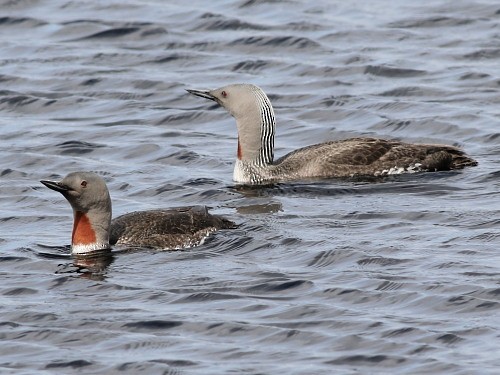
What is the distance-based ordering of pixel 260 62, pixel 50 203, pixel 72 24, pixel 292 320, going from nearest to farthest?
pixel 292 320 → pixel 50 203 → pixel 260 62 → pixel 72 24

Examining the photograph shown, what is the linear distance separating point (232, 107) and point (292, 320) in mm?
5837

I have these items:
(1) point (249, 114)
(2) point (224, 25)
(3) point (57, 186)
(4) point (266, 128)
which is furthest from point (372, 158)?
(2) point (224, 25)

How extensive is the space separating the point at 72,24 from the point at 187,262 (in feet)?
37.9

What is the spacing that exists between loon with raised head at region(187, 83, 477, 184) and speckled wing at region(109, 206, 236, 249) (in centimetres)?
285

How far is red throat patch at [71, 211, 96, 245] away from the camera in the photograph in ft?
44.1

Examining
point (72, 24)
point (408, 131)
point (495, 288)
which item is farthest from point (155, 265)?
point (72, 24)

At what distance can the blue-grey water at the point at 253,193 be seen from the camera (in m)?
11.1

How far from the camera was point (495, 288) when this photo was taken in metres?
11.9

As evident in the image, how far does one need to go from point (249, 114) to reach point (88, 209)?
393 cm

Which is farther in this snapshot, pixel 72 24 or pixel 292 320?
pixel 72 24

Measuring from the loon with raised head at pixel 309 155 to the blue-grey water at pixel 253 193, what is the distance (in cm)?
27

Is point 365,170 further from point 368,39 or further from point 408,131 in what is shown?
point 368,39

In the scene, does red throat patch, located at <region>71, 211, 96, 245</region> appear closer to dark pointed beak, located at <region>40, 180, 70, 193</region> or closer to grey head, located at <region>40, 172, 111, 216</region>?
grey head, located at <region>40, 172, 111, 216</region>

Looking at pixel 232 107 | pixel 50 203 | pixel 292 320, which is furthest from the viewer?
pixel 232 107
